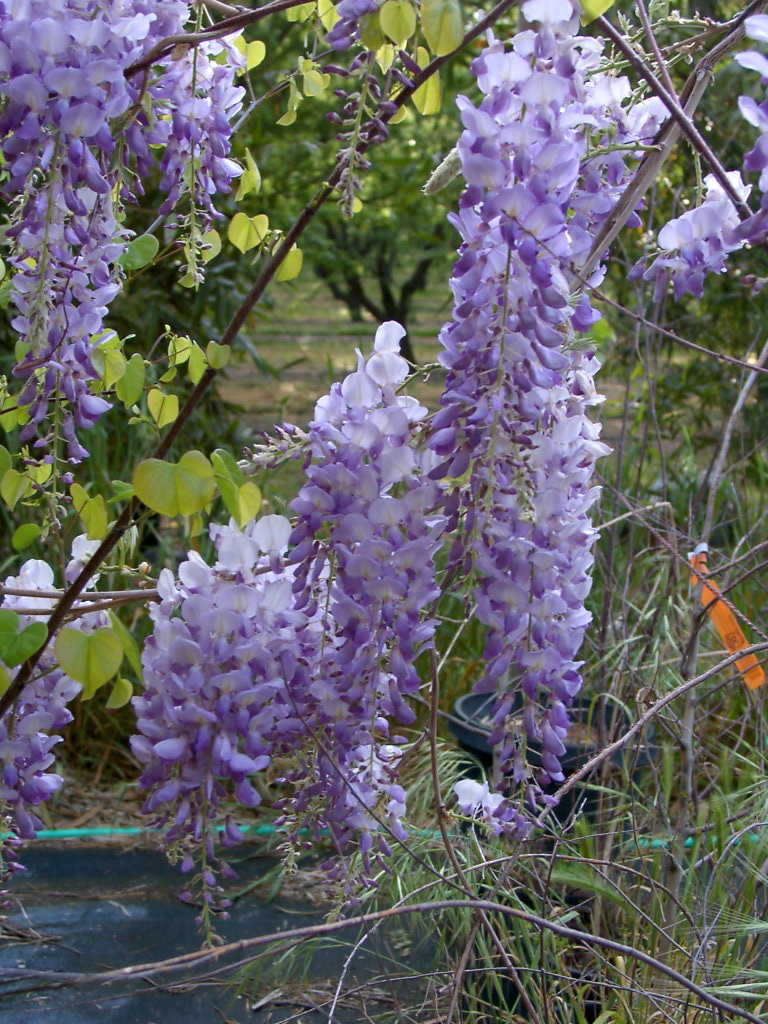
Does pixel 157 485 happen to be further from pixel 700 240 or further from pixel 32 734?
pixel 700 240

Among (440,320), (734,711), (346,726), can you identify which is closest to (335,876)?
(346,726)

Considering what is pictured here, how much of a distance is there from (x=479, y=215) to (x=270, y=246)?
378 mm

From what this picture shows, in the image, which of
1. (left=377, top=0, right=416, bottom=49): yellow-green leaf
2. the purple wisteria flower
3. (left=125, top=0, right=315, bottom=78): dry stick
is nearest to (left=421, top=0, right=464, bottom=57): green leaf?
(left=377, top=0, right=416, bottom=49): yellow-green leaf

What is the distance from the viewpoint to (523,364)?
73 cm

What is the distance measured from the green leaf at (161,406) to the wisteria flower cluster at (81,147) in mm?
41

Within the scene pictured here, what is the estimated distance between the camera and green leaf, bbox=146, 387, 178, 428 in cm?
97

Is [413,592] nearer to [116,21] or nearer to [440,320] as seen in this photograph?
[116,21]

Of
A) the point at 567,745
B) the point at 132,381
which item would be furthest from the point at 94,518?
the point at 567,745

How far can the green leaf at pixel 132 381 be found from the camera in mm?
934

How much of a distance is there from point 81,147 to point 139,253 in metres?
0.27

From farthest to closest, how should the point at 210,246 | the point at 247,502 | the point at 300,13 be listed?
the point at 300,13, the point at 210,246, the point at 247,502

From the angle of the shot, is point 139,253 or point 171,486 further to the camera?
point 139,253

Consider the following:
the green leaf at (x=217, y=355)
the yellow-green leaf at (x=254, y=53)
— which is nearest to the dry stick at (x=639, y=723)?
the green leaf at (x=217, y=355)

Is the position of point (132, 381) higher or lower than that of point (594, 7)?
lower
